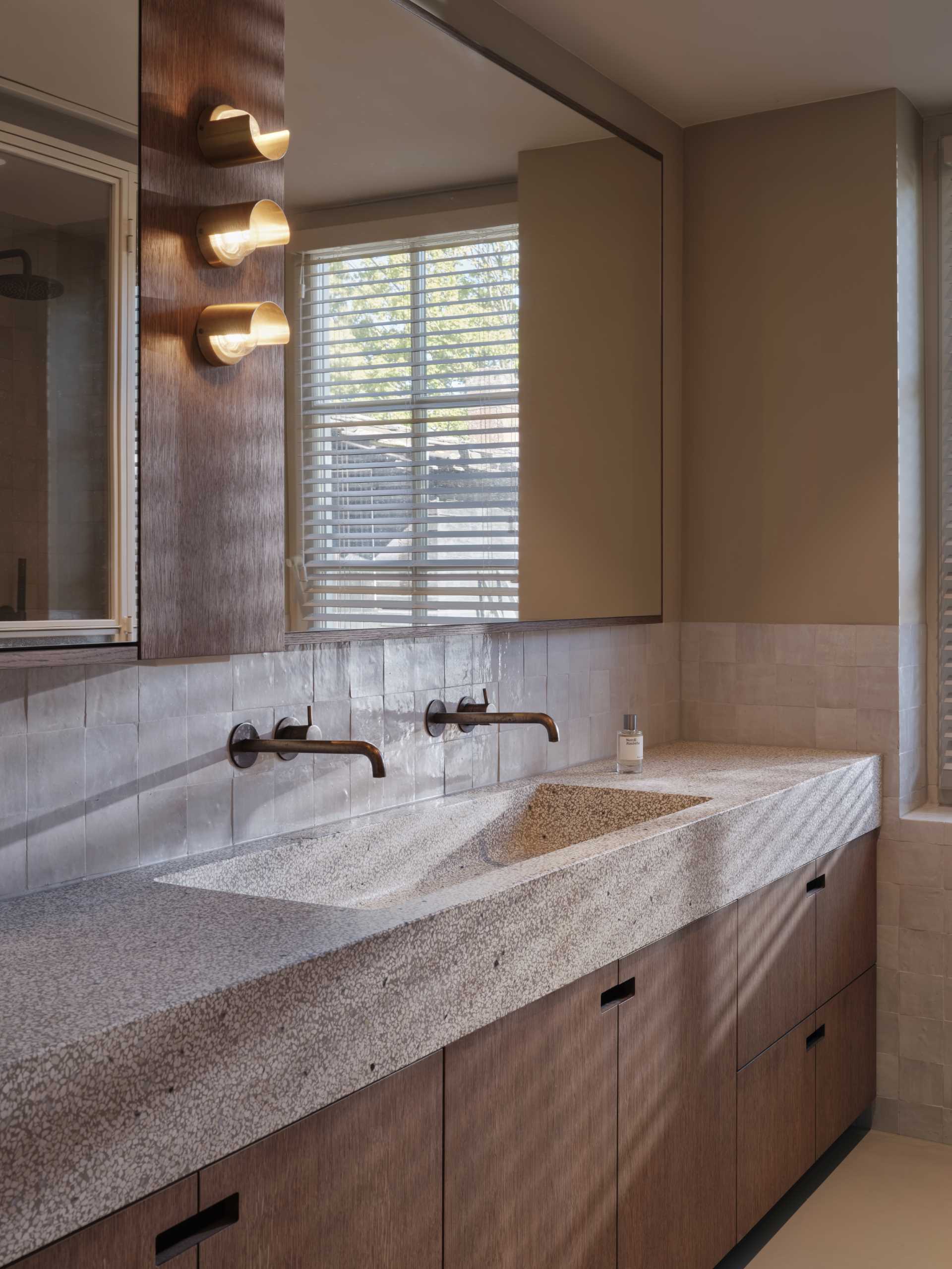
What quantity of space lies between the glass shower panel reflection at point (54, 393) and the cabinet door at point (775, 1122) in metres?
1.68

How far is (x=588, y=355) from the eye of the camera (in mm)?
2924

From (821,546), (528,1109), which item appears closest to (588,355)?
(821,546)

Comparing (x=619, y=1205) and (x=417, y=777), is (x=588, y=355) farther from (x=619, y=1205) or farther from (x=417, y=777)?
(x=619, y=1205)

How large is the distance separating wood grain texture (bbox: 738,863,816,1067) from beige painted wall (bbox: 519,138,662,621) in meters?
0.76

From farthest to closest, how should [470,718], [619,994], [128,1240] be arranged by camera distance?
1. [470,718]
2. [619,994]
3. [128,1240]

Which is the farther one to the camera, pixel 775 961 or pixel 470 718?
pixel 775 961

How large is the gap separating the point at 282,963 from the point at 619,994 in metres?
0.87

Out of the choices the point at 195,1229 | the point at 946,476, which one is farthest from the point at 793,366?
the point at 195,1229

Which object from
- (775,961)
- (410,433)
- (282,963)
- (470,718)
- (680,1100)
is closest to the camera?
(282,963)

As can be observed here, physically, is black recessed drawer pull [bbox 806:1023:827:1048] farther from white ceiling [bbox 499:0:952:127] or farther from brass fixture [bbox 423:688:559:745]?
white ceiling [bbox 499:0:952:127]

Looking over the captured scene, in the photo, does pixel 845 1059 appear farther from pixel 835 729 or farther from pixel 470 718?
pixel 470 718

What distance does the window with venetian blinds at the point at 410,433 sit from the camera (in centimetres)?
207

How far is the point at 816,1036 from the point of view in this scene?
9.30 ft

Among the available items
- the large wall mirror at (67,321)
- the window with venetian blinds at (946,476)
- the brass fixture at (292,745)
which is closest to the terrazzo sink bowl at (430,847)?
the brass fixture at (292,745)
